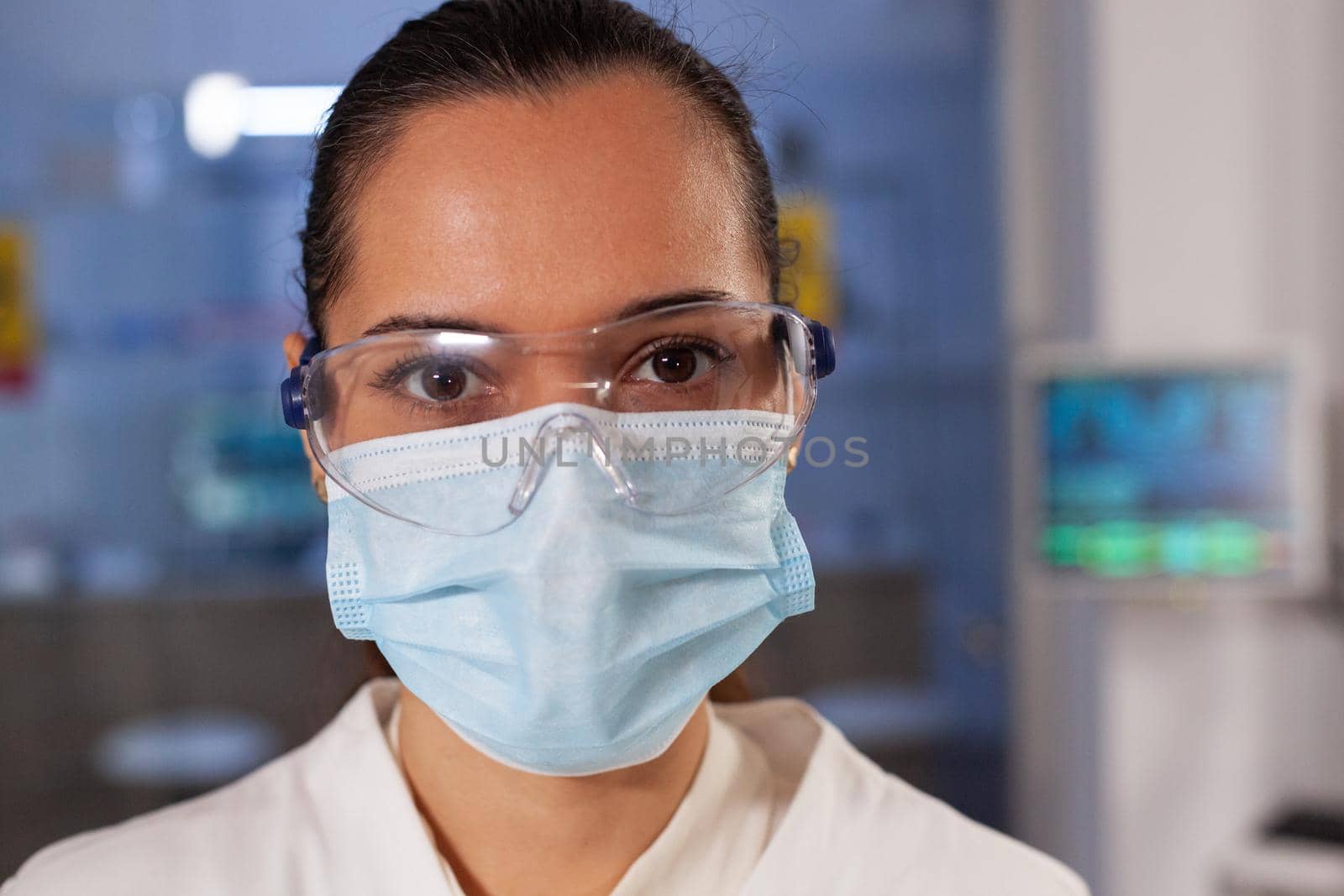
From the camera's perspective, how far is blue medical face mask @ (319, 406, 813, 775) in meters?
0.84

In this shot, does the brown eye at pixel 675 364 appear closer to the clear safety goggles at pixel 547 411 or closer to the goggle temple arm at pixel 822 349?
the clear safety goggles at pixel 547 411

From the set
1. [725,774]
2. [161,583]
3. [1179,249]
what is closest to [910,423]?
[1179,249]

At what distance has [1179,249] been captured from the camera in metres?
3.11

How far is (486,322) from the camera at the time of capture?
33.7 inches

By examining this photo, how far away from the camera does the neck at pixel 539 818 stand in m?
0.96

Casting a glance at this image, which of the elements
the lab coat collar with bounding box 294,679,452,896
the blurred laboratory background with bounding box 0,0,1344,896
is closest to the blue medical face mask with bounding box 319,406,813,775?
the lab coat collar with bounding box 294,679,452,896

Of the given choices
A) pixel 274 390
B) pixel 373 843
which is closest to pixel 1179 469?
pixel 373 843

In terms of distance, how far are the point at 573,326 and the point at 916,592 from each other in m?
2.89

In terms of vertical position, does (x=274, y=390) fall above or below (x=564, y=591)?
above

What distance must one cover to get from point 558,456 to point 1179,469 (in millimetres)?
2452

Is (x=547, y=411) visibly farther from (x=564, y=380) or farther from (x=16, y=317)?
(x=16, y=317)

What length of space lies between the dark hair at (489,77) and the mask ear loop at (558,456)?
241mm

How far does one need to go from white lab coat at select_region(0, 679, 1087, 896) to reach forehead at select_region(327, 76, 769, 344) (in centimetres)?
41

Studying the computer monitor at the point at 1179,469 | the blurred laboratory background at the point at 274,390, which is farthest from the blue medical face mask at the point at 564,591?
the blurred laboratory background at the point at 274,390
